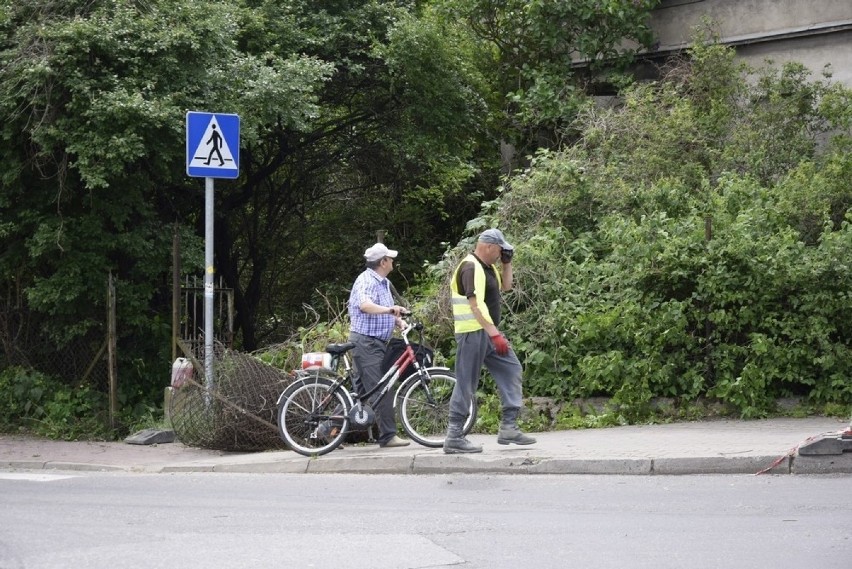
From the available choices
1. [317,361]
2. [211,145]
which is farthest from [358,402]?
[211,145]

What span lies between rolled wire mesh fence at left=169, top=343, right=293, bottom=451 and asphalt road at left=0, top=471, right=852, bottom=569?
5.11 feet

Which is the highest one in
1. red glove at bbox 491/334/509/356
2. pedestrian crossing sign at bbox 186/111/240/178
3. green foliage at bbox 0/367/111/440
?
pedestrian crossing sign at bbox 186/111/240/178

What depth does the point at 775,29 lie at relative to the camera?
57.5 feet

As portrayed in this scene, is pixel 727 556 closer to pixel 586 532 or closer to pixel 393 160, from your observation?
pixel 586 532

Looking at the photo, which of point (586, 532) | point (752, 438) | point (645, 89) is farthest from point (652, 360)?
point (645, 89)

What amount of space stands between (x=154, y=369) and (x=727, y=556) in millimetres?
10090

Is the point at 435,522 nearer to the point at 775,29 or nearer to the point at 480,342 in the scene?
the point at 480,342

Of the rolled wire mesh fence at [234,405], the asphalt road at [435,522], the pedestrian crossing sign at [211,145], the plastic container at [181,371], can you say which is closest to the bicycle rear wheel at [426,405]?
the asphalt road at [435,522]

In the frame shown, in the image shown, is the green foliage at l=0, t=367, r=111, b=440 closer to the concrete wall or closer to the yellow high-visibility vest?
the yellow high-visibility vest

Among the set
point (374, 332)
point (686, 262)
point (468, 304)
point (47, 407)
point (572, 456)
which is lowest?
point (572, 456)

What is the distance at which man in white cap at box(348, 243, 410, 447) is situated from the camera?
10430 millimetres

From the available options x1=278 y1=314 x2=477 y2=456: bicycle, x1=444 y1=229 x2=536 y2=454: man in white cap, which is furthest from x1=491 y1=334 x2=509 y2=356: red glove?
x1=278 y1=314 x2=477 y2=456: bicycle

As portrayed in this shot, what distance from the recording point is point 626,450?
31.1ft

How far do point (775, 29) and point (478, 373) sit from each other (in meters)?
10.4
